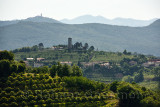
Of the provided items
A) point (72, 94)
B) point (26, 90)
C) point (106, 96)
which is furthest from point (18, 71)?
point (106, 96)

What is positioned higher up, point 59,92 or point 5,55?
point 5,55

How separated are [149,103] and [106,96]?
467 inches

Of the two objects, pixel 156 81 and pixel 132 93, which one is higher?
pixel 132 93

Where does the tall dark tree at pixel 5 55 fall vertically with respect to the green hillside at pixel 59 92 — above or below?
above

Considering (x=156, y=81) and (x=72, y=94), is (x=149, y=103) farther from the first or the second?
(x=156, y=81)

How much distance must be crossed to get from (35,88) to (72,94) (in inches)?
351

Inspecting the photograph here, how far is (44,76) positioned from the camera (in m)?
82.8

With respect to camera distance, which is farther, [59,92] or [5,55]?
[5,55]

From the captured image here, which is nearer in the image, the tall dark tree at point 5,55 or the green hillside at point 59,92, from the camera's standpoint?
the green hillside at point 59,92

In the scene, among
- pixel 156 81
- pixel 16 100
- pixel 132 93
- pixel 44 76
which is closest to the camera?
pixel 16 100

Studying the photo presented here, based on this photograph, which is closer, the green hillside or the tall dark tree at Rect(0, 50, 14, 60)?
the green hillside

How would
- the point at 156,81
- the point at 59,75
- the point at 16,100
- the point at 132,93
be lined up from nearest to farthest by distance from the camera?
1. the point at 16,100
2. the point at 132,93
3. the point at 59,75
4. the point at 156,81

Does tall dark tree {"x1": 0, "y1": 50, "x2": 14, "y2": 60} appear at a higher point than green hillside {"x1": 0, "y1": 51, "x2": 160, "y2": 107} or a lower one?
higher

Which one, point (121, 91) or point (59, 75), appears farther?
point (59, 75)
